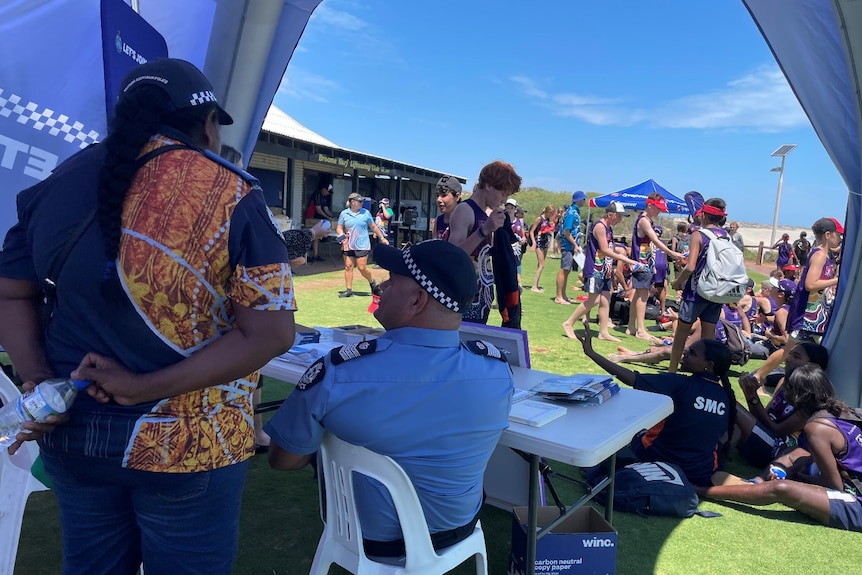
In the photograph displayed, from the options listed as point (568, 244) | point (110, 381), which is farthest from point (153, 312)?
point (568, 244)

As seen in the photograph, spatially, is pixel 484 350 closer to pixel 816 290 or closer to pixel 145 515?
pixel 145 515

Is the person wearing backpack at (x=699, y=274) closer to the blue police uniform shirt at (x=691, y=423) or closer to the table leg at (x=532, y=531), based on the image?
the blue police uniform shirt at (x=691, y=423)

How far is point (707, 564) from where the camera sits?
267cm

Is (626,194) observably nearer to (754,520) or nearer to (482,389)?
(754,520)

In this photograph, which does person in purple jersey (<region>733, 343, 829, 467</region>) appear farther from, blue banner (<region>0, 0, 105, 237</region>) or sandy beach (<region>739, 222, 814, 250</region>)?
sandy beach (<region>739, 222, 814, 250</region>)

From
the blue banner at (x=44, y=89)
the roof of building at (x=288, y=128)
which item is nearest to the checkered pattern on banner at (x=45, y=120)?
the blue banner at (x=44, y=89)

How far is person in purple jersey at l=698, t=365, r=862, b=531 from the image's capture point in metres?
3.05

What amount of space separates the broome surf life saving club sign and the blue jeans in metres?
2.25

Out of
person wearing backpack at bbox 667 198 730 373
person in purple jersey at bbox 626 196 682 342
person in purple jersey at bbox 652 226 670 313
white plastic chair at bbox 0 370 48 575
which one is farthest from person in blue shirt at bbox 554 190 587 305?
white plastic chair at bbox 0 370 48 575

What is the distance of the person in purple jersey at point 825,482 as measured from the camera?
10.0 feet

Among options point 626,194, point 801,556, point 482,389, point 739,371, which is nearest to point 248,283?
point 482,389

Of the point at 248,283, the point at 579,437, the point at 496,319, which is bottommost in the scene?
the point at 496,319

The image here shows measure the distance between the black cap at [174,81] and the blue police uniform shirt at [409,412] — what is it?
0.72 meters

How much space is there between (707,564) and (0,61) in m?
4.40
